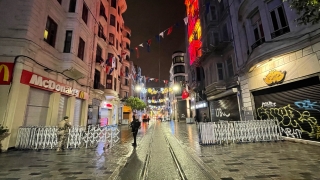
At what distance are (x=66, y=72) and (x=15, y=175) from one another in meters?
9.61

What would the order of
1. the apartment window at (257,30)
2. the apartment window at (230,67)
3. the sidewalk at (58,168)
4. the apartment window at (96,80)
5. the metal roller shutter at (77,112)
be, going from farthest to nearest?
the apartment window at (96,80)
the apartment window at (230,67)
the metal roller shutter at (77,112)
the apartment window at (257,30)
the sidewalk at (58,168)

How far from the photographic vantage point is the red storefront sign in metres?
9.04

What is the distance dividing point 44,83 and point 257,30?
1637 cm

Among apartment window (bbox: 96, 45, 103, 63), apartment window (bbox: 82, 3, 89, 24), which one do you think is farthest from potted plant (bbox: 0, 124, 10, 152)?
apartment window (bbox: 96, 45, 103, 63)

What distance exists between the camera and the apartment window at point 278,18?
9852 millimetres

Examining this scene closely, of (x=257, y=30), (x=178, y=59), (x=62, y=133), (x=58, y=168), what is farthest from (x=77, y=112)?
(x=178, y=59)

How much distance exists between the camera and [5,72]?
8.59 meters

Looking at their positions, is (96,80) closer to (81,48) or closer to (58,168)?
(81,48)

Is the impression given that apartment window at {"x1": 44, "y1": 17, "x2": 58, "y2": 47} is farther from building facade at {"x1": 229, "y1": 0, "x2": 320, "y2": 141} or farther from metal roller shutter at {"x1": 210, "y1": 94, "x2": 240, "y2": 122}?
metal roller shutter at {"x1": 210, "y1": 94, "x2": 240, "y2": 122}

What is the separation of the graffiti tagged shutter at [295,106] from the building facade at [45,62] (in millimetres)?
15838

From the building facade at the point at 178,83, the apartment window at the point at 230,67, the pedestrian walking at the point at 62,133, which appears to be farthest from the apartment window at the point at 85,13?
the building facade at the point at 178,83

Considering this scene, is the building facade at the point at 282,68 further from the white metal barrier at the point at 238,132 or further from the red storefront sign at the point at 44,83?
the red storefront sign at the point at 44,83

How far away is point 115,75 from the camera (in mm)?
26266

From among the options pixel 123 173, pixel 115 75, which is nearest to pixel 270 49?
pixel 123 173
